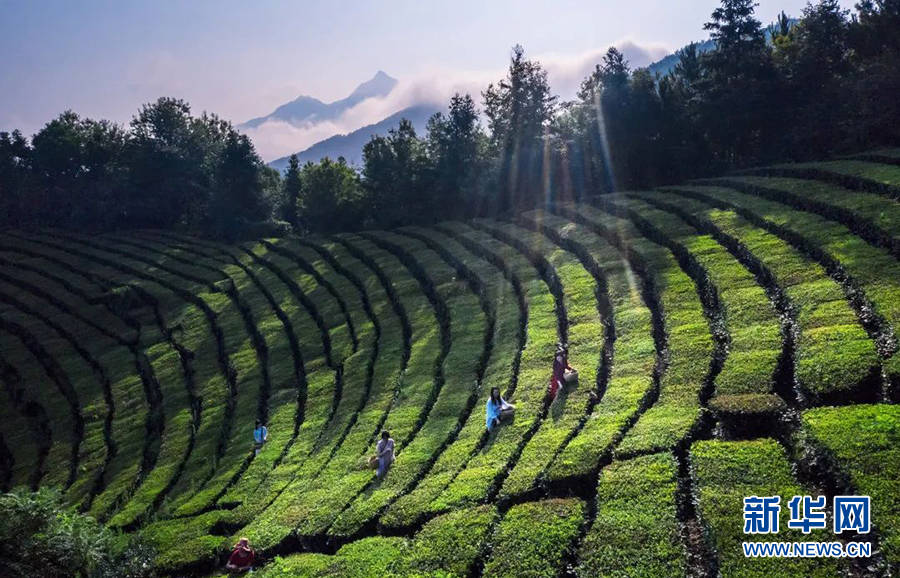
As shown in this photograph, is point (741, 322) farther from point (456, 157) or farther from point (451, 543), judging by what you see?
point (456, 157)

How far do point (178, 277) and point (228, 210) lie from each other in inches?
476

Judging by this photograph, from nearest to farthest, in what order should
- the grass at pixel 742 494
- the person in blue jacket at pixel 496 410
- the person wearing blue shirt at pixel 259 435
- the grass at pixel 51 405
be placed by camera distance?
the grass at pixel 742 494, the person in blue jacket at pixel 496 410, the person wearing blue shirt at pixel 259 435, the grass at pixel 51 405

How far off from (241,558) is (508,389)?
8.40 meters

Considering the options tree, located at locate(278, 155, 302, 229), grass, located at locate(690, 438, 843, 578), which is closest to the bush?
grass, located at locate(690, 438, 843, 578)

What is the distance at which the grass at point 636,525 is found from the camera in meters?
10.0

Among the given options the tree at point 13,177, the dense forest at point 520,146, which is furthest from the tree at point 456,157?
the tree at point 13,177

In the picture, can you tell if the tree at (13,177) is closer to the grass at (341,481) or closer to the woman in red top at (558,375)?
the grass at (341,481)

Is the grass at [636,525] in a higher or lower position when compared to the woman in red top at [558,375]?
lower

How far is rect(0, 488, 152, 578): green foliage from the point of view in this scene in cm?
1450

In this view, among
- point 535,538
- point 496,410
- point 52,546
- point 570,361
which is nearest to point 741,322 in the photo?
point 570,361

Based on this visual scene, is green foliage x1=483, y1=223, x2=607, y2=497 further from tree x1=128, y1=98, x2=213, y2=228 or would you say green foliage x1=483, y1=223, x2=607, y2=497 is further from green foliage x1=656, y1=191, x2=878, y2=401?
tree x1=128, y1=98, x2=213, y2=228

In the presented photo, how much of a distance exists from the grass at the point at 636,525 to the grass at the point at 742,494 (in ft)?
1.73

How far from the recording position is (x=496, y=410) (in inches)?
685

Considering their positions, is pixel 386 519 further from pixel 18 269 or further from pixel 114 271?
pixel 18 269
